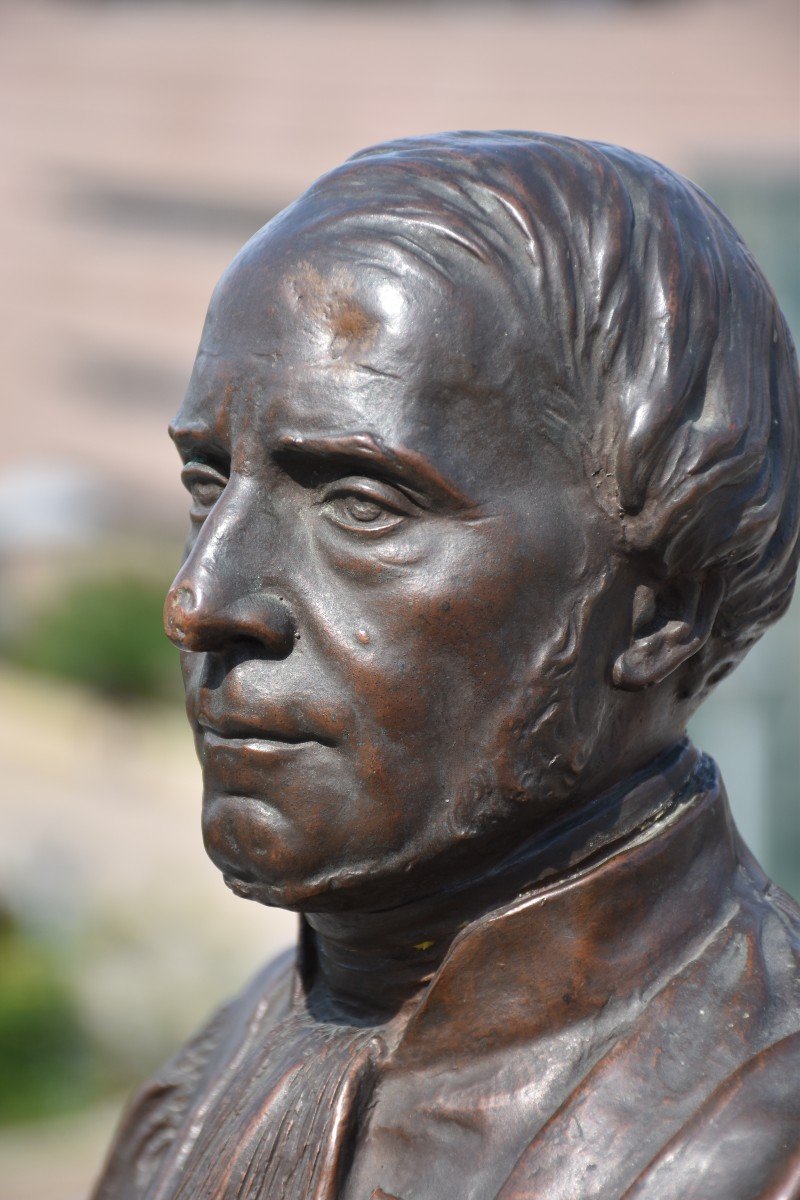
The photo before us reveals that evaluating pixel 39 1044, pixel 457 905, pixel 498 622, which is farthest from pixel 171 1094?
pixel 39 1044

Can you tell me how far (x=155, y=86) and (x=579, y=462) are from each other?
2220 centimetres

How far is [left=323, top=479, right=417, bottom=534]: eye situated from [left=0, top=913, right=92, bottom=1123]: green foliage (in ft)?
18.0

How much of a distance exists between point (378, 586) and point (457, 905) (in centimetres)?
45

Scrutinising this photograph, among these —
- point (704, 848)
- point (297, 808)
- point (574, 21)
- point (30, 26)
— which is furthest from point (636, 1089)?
point (30, 26)

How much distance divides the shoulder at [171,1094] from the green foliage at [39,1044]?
4.49 metres

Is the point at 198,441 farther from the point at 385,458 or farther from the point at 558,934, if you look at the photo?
the point at 558,934

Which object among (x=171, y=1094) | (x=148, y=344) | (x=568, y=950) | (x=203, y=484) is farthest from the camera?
(x=148, y=344)

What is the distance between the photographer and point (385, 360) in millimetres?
2113

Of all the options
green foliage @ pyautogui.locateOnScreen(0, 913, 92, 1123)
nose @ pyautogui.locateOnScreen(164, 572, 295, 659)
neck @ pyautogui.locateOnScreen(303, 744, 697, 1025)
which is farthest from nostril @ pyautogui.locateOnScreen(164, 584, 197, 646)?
green foliage @ pyautogui.locateOnScreen(0, 913, 92, 1123)

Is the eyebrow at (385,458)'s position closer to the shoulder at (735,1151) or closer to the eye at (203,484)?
the eye at (203,484)

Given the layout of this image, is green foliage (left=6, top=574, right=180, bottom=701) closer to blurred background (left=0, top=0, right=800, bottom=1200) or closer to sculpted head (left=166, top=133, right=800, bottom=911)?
blurred background (left=0, top=0, right=800, bottom=1200)

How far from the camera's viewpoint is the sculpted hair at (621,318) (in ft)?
7.02

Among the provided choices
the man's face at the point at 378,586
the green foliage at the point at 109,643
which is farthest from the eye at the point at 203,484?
the green foliage at the point at 109,643

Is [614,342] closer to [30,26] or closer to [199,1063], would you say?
[199,1063]
